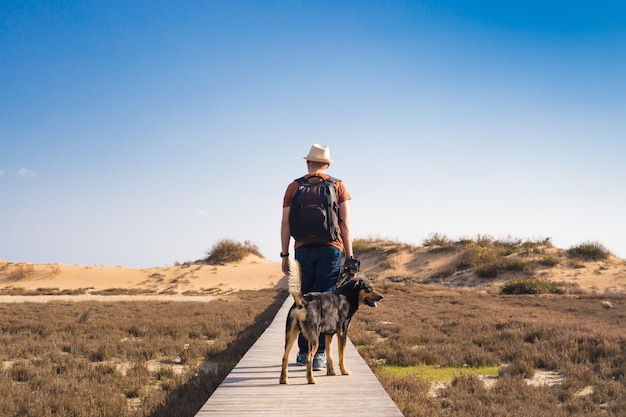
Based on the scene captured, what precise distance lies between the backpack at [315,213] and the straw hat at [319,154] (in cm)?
30

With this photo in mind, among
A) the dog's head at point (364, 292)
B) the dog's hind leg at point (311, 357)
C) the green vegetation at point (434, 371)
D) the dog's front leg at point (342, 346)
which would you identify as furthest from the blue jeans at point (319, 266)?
the green vegetation at point (434, 371)

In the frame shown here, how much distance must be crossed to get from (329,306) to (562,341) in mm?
7266

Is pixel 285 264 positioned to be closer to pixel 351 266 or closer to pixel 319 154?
pixel 351 266

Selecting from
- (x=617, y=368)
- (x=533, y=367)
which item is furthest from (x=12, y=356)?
(x=617, y=368)

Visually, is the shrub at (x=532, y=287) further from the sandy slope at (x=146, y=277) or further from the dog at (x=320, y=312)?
the dog at (x=320, y=312)

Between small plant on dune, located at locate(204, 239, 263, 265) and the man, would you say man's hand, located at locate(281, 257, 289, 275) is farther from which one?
small plant on dune, located at locate(204, 239, 263, 265)

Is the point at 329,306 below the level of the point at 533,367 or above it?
above

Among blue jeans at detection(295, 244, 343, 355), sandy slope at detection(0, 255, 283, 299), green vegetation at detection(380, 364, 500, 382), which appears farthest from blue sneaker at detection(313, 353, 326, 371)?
sandy slope at detection(0, 255, 283, 299)

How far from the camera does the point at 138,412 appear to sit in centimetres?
608

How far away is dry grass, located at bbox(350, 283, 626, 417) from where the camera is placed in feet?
21.9

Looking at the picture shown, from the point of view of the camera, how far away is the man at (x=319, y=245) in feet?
19.8

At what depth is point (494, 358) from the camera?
31.4 ft

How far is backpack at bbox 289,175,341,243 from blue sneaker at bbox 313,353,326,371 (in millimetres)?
1589

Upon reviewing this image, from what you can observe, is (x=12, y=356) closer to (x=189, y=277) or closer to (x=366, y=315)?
(x=366, y=315)
